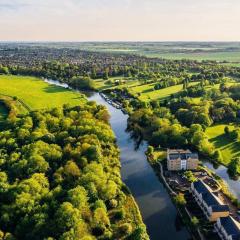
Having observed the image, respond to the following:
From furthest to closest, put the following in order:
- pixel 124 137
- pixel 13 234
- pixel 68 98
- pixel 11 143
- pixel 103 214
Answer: pixel 68 98
pixel 124 137
pixel 11 143
pixel 103 214
pixel 13 234

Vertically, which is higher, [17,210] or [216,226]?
[17,210]

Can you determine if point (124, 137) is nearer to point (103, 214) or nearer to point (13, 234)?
point (103, 214)

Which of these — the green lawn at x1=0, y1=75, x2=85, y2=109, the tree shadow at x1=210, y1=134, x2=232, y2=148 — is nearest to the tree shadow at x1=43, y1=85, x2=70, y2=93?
the green lawn at x1=0, y1=75, x2=85, y2=109

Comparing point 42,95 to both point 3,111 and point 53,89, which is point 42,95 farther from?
point 3,111

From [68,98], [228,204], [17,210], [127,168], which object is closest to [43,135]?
[127,168]

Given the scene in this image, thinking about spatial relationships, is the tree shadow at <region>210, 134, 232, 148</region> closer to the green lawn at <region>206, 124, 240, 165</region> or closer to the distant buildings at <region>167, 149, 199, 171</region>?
the green lawn at <region>206, 124, 240, 165</region>

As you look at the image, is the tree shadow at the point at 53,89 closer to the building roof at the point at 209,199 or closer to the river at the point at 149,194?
the river at the point at 149,194

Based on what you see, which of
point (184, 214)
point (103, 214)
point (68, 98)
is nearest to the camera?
point (103, 214)
